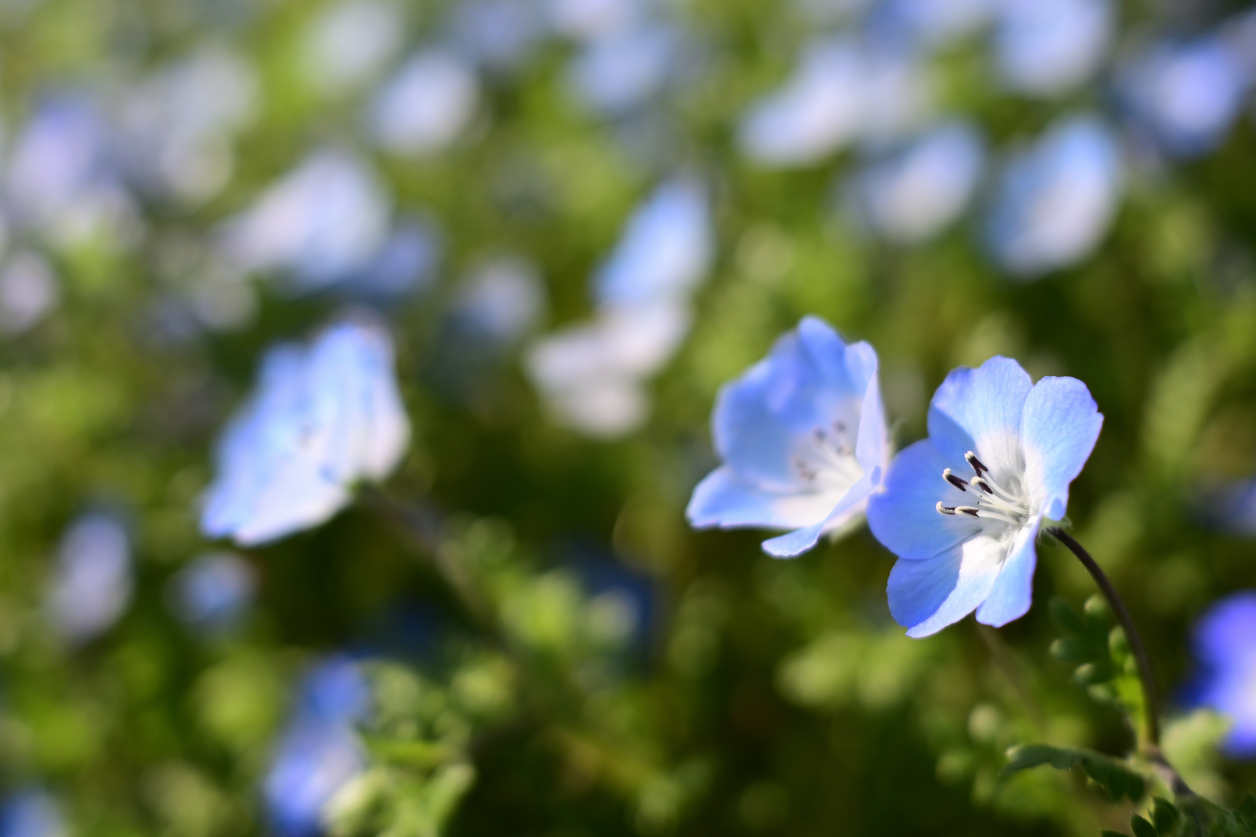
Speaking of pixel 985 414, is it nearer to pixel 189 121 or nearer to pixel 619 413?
pixel 619 413

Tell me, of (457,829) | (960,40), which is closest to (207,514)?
(457,829)

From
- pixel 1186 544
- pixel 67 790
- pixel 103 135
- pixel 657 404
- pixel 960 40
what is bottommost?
pixel 67 790

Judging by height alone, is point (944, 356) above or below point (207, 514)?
below

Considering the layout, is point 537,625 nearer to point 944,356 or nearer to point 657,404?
point 657,404

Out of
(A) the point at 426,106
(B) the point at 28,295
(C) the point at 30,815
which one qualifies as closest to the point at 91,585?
A: (C) the point at 30,815

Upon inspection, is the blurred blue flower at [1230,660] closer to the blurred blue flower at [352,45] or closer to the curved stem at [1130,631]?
the curved stem at [1130,631]

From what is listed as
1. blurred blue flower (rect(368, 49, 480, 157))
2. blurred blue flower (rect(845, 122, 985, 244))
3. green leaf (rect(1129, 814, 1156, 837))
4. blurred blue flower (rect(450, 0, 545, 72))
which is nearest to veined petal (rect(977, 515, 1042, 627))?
green leaf (rect(1129, 814, 1156, 837))

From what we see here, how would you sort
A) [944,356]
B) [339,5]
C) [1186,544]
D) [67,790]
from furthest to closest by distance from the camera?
1. [339,5]
2. [944,356]
3. [67,790]
4. [1186,544]

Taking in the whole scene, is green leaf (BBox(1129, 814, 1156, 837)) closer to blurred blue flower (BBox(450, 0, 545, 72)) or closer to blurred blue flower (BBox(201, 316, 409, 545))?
blurred blue flower (BBox(201, 316, 409, 545))
